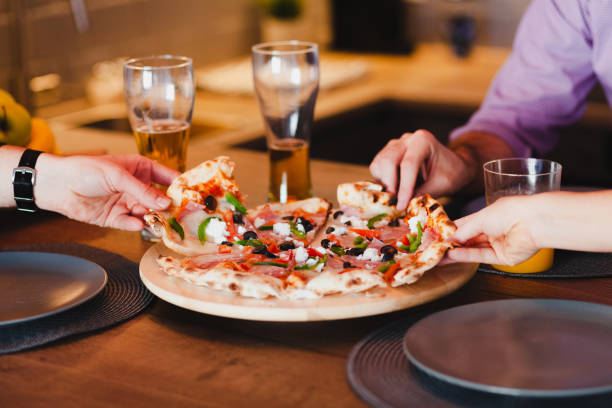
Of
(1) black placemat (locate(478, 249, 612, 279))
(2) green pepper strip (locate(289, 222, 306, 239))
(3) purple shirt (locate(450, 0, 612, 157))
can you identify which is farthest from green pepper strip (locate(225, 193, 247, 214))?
(3) purple shirt (locate(450, 0, 612, 157))

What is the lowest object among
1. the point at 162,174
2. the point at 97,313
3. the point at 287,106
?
the point at 97,313

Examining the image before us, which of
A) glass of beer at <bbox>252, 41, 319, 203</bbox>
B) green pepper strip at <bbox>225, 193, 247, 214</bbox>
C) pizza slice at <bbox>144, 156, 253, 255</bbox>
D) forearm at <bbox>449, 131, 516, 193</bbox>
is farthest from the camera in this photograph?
forearm at <bbox>449, 131, 516, 193</bbox>

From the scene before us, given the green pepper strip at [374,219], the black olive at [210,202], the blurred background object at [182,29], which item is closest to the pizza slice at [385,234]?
the green pepper strip at [374,219]

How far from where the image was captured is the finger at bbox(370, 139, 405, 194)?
4.78 feet

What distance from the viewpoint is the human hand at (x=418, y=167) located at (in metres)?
1.44

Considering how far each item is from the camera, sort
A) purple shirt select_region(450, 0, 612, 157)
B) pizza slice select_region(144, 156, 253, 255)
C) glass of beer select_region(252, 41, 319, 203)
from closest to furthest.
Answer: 1. pizza slice select_region(144, 156, 253, 255)
2. glass of beer select_region(252, 41, 319, 203)
3. purple shirt select_region(450, 0, 612, 157)

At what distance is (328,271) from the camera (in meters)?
1.15

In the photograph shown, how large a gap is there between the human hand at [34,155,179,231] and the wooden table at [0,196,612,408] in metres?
0.23

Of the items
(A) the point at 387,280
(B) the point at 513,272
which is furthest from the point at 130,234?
(B) the point at 513,272

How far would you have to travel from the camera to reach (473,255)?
1.13 meters

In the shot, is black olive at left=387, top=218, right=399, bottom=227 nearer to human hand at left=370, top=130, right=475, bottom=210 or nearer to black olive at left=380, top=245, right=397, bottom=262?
human hand at left=370, top=130, right=475, bottom=210

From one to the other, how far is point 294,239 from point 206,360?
0.36 metres

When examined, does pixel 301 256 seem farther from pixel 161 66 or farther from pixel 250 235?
pixel 161 66

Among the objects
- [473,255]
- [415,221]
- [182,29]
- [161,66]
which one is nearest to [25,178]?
[161,66]
